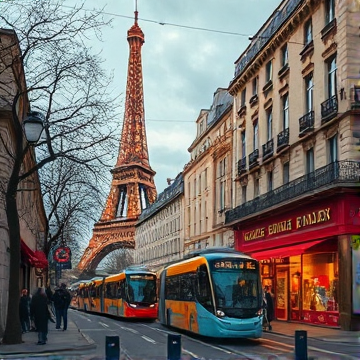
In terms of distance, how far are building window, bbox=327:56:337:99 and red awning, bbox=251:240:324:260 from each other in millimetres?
6568

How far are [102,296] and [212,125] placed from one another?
672 inches

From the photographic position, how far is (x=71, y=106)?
1922 centimetres

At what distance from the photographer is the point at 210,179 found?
2067 inches

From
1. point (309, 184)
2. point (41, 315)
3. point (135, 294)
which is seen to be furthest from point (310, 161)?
point (41, 315)

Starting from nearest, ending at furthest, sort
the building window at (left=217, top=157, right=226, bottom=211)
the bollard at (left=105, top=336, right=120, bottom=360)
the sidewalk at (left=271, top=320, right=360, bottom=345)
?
the bollard at (left=105, top=336, right=120, bottom=360)
the sidewalk at (left=271, top=320, right=360, bottom=345)
the building window at (left=217, top=157, right=226, bottom=211)

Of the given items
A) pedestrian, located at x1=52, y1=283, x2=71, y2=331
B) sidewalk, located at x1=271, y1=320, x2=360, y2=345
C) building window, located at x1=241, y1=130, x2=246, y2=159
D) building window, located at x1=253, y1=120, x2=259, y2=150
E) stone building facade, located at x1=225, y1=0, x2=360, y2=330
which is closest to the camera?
sidewalk, located at x1=271, y1=320, x2=360, y2=345

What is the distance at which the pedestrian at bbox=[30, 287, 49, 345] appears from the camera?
734 inches

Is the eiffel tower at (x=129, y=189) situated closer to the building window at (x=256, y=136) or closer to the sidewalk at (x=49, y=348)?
the building window at (x=256, y=136)

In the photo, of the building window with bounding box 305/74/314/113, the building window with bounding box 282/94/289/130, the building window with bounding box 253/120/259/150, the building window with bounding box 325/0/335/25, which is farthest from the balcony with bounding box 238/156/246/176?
the building window with bounding box 325/0/335/25

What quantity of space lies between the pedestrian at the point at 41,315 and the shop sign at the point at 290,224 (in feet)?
43.1

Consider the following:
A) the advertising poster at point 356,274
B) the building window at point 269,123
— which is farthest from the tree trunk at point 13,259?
the building window at point 269,123

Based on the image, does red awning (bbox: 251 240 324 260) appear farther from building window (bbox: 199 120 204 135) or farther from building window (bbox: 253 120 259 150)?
building window (bbox: 199 120 204 135)

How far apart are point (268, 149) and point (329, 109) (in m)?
8.39

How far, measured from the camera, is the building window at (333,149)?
91.0 feet
